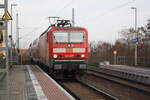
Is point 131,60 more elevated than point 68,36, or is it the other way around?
point 68,36

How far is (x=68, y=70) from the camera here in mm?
17156

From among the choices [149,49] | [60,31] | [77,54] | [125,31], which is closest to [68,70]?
[77,54]

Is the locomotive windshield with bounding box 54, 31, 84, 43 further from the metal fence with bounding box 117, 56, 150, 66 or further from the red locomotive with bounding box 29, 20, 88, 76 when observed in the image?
the metal fence with bounding box 117, 56, 150, 66

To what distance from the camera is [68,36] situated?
17.7 m

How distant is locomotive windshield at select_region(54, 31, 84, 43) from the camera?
1759cm

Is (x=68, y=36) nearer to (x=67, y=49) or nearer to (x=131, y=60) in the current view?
(x=67, y=49)

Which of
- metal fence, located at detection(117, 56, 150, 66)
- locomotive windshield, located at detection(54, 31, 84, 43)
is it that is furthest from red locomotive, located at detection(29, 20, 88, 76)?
metal fence, located at detection(117, 56, 150, 66)

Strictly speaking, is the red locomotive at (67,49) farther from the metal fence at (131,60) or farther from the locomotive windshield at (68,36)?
the metal fence at (131,60)

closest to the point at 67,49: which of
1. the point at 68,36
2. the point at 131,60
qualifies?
the point at 68,36

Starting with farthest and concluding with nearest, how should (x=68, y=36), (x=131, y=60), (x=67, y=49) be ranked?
(x=131, y=60)
(x=68, y=36)
(x=67, y=49)

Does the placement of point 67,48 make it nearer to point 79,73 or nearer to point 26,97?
point 79,73

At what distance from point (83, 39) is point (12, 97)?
8.48 metres

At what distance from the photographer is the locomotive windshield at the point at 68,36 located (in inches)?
693

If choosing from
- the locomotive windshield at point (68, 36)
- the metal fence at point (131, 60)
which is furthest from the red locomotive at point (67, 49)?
the metal fence at point (131, 60)
